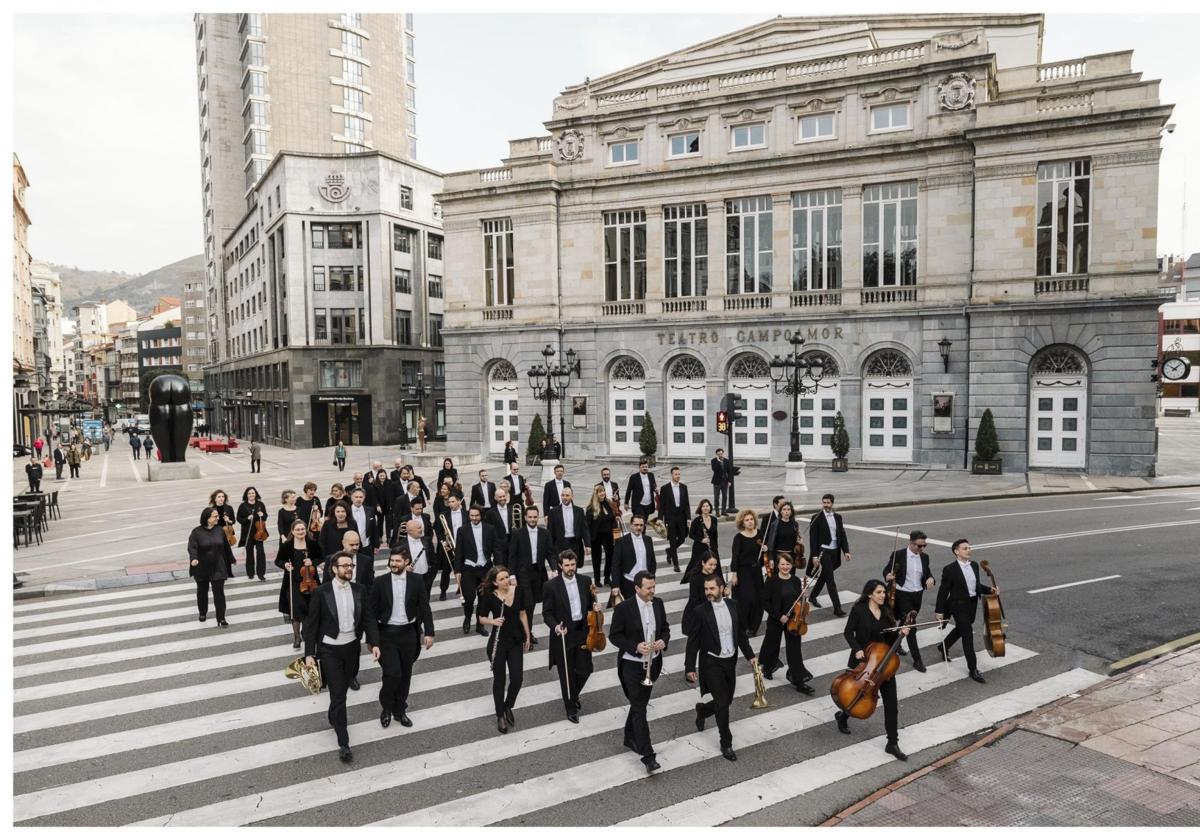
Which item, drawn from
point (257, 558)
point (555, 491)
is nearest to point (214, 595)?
point (257, 558)

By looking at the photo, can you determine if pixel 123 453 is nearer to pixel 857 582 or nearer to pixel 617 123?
pixel 617 123

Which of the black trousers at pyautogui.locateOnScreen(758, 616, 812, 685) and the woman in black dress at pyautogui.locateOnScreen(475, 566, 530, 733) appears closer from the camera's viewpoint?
the woman in black dress at pyautogui.locateOnScreen(475, 566, 530, 733)

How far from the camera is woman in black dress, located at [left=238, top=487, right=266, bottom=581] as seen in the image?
45.7 feet

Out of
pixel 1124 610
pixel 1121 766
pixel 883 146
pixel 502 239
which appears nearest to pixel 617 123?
pixel 502 239

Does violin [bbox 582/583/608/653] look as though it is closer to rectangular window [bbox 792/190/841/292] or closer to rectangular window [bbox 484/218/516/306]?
rectangular window [bbox 792/190/841/292]

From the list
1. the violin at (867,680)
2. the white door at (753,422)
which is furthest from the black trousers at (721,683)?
the white door at (753,422)

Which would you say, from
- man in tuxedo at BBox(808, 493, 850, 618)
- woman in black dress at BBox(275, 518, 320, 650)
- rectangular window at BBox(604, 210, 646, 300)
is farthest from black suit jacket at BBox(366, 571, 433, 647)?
rectangular window at BBox(604, 210, 646, 300)

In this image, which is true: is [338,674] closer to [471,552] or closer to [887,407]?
[471,552]

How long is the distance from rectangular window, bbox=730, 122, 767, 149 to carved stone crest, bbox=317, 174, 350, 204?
1274 inches

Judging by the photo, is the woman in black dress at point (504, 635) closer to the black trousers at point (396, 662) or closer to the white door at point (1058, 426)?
the black trousers at point (396, 662)

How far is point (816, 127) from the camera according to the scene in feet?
105

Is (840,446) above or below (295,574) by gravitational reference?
above

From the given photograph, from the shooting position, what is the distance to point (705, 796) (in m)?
6.83

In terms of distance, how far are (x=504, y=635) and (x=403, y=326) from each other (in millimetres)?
51611
